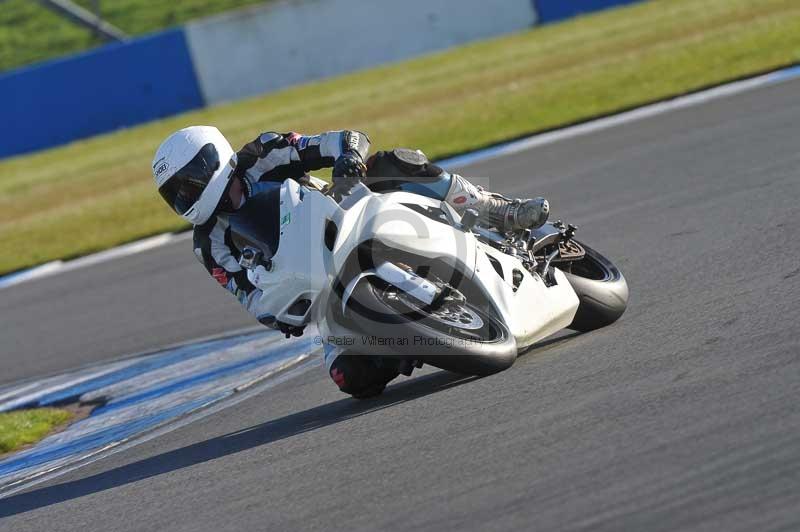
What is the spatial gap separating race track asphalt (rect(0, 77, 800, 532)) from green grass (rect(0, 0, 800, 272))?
269 inches

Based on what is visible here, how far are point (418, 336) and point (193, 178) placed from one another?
5.05 feet

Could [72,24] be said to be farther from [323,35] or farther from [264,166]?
[264,166]

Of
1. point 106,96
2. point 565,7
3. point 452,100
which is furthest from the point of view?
point 106,96

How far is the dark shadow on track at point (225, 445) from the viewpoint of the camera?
6.01 metres

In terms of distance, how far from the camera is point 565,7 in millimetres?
28734

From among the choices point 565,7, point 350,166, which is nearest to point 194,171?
point 350,166

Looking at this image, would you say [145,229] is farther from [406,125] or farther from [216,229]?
[216,229]

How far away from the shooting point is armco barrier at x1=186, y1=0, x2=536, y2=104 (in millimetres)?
28812

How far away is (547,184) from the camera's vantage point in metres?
12.1

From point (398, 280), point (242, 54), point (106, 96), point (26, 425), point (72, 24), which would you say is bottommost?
point (72, 24)

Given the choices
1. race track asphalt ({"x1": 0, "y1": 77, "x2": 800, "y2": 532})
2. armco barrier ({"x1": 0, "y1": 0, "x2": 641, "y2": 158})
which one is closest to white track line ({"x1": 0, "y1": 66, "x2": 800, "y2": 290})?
race track asphalt ({"x1": 0, "y1": 77, "x2": 800, "y2": 532})

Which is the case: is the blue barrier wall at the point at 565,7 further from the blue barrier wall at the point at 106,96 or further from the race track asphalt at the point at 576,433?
the race track asphalt at the point at 576,433

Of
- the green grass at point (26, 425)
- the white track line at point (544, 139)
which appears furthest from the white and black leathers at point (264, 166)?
the white track line at point (544, 139)

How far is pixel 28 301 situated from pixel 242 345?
502 cm
